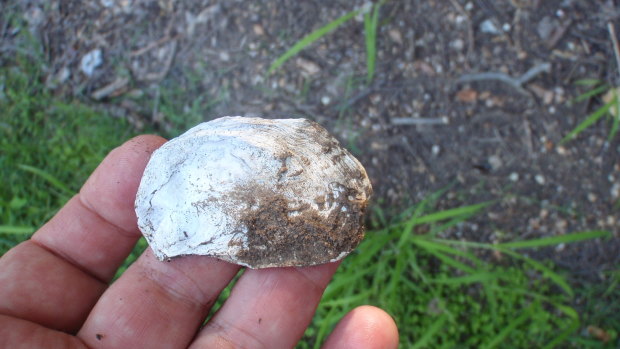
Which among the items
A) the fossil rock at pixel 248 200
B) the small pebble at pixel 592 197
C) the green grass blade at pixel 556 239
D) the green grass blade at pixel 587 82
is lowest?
the small pebble at pixel 592 197

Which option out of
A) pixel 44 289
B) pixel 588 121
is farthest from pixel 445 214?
pixel 44 289

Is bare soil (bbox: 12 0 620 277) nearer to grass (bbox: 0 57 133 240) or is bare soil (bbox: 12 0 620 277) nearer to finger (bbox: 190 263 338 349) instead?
grass (bbox: 0 57 133 240)

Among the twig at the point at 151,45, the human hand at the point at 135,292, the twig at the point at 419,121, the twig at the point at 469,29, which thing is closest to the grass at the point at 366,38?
the twig at the point at 419,121

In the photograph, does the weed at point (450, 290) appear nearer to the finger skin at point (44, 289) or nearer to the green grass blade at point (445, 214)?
the green grass blade at point (445, 214)

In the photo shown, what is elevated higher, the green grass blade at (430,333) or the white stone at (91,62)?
the white stone at (91,62)

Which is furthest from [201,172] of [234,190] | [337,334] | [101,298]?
[337,334]

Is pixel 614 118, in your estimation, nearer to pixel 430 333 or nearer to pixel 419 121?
pixel 419 121
